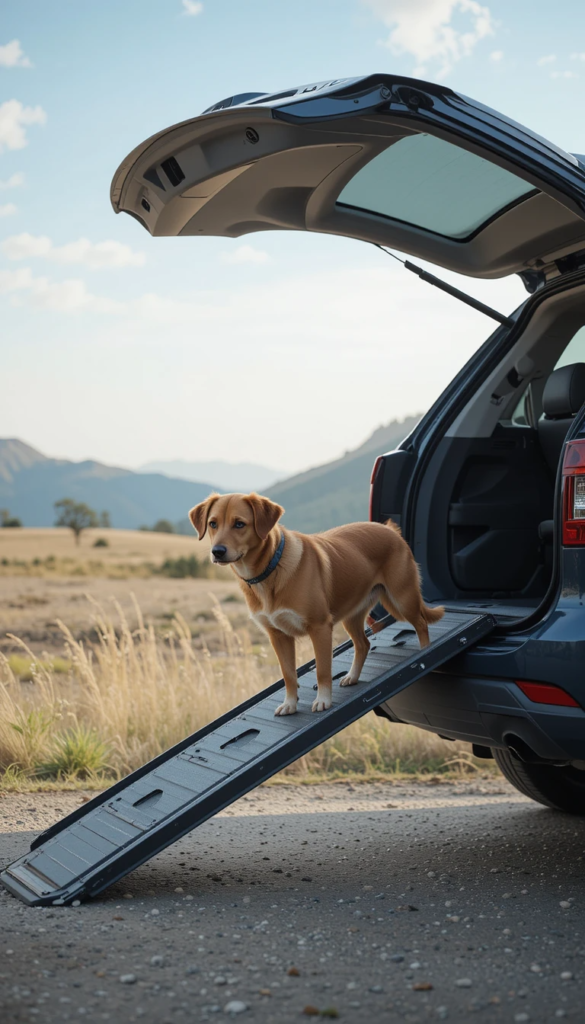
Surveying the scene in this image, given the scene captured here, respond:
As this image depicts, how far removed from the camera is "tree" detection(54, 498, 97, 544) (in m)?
45.6

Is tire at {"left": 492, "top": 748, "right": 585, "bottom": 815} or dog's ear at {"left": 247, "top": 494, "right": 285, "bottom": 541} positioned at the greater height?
dog's ear at {"left": 247, "top": 494, "right": 285, "bottom": 541}

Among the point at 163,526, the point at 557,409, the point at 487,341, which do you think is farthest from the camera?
the point at 163,526

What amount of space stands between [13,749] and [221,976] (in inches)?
164

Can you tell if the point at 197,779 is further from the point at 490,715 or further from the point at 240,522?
the point at 490,715

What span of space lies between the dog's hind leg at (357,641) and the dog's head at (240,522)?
0.74m

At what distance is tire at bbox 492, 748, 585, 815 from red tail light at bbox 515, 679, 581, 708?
1583mm

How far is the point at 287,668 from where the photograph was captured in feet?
15.0

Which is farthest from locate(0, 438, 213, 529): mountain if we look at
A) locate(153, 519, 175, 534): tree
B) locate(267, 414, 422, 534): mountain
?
locate(153, 519, 175, 534): tree

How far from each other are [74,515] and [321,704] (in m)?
43.0

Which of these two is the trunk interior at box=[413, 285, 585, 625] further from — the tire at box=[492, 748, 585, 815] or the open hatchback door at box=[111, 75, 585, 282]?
the tire at box=[492, 748, 585, 815]

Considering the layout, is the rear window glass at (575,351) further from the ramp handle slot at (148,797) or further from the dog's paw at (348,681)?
the ramp handle slot at (148,797)

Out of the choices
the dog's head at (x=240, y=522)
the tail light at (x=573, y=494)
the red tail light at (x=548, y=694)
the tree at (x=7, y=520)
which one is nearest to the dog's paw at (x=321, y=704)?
the dog's head at (x=240, y=522)

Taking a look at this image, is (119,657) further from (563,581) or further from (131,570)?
(131,570)

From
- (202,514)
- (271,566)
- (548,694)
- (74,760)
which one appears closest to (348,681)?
(271,566)
